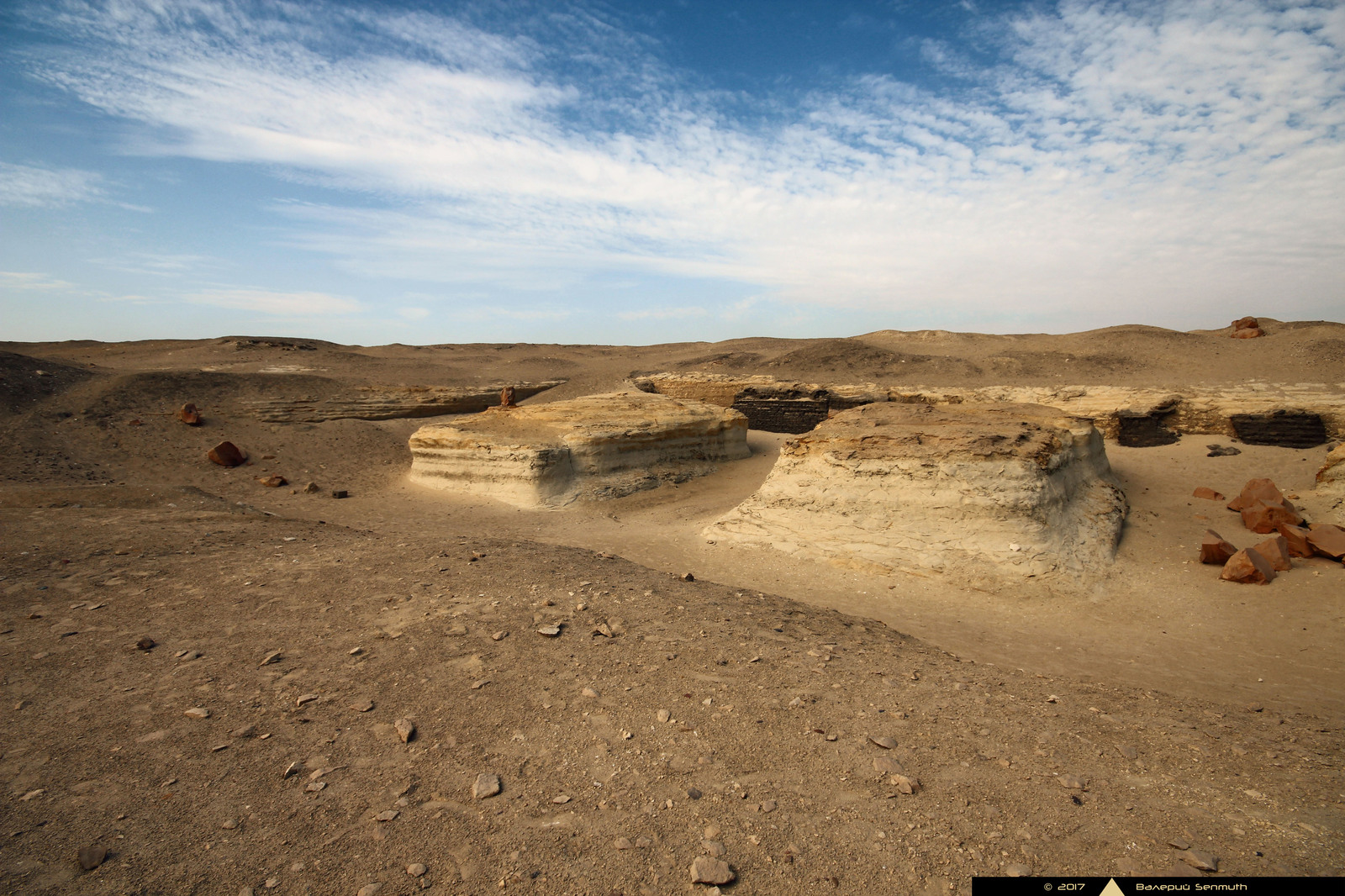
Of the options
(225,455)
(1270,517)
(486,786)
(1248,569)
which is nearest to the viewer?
(486,786)

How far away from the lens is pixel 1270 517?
6.79 meters

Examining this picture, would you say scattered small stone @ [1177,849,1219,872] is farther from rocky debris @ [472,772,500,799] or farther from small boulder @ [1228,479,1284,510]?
small boulder @ [1228,479,1284,510]

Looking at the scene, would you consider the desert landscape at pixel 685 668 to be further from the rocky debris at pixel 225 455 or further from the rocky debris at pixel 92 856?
the rocky debris at pixel 225 455

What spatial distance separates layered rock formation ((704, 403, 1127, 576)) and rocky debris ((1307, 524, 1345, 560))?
1.54m

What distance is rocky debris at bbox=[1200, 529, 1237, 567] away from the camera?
6.00 meters

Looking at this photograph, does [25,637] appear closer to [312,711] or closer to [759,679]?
[312,711]

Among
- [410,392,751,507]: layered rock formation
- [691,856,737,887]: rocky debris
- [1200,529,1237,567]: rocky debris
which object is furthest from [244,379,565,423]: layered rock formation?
[1200,529,1237,567]: rocky debris

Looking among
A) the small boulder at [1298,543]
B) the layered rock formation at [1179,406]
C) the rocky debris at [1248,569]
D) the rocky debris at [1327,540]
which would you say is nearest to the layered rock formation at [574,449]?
the layered rock formation at [1179,406]

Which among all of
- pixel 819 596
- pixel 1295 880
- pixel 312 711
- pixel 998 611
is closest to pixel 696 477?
pixel 819 596

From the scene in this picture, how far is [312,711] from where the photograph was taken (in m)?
2.66

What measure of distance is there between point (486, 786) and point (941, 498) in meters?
5.11

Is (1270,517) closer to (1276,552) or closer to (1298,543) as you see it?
(1298,543)

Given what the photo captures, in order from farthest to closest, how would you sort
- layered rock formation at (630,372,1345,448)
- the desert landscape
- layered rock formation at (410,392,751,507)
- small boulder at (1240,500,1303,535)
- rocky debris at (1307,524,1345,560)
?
layered rock formation at (630,372,1345,448) < layered rock formation at (410,392,751,507) < small boulder at (1240,500,1303,535) < rocky debris at (1307,524,1345,560) < the desert landscape

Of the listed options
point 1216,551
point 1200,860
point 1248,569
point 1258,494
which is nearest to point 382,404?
point 1216,551
